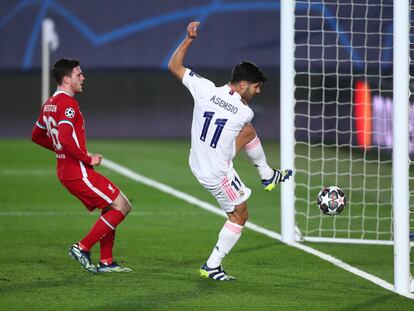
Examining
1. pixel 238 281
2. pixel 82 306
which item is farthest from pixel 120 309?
pixel 238 281

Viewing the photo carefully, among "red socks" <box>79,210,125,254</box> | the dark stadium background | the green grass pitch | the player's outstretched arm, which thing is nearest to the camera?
the green grass pitch

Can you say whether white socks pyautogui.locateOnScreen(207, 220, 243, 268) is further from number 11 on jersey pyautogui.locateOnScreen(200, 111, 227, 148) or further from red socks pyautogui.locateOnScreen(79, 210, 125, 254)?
red socks pyautogui.locateOnScreen(79, 210, 125, 254)

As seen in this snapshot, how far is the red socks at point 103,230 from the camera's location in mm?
9578

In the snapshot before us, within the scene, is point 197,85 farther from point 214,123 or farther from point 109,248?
point 109,248

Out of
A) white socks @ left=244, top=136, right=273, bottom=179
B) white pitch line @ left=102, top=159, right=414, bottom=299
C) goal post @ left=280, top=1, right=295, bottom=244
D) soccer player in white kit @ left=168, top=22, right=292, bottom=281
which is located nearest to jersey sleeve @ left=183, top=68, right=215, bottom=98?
soccer player in white kit @ left=168, top=22, right=292, bottom=281

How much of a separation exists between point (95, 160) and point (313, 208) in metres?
6.03

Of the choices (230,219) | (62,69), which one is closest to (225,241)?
(230,219)

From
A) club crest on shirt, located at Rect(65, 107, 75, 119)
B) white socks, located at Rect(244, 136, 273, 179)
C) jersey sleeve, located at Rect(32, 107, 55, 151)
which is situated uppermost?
club crest on shirt, located at Rect(65, 107, 75, 119)

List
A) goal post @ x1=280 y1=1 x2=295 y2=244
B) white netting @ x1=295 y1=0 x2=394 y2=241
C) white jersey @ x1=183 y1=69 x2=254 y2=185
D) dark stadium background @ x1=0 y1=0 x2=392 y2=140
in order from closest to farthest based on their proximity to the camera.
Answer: white jersey @ x1=183 y1=69 x2=254 y2=185 → goal post @ x1=280 y1=1 x2=295 y2=244 → white netting @ x1=295 y1=0 x2=394 y2=241 → dark stadium background @ x1=0 y1=0 x2=392 y2=140

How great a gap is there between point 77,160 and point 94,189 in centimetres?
29

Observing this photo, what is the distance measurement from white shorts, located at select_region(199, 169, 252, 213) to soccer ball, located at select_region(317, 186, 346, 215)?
781mm

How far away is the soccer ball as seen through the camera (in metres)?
9.76

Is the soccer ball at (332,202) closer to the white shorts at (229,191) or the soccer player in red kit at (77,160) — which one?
the white shorts at (229,191)

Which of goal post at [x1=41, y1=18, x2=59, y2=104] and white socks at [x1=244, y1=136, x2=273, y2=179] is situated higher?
goal post at [x1=41, y1=18, x2=59, y2=104]
